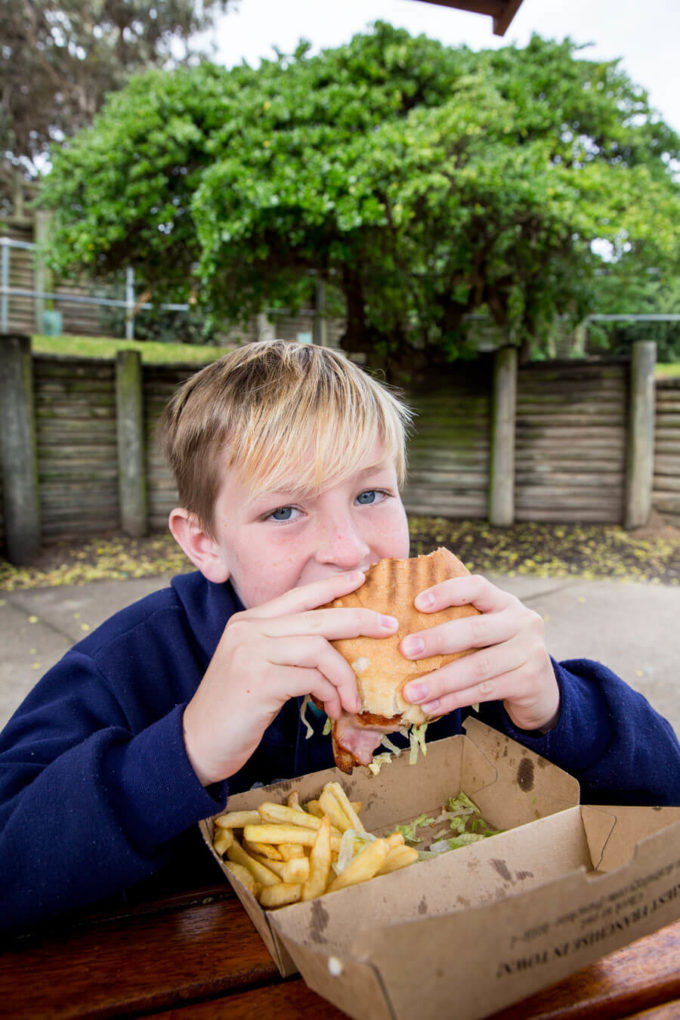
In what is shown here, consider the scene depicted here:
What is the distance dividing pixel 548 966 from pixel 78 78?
25.7 meters

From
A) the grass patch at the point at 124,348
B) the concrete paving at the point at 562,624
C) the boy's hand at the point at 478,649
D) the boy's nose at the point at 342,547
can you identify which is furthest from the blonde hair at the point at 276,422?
the grass patch at the point at 124,348

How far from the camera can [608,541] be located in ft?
27.6

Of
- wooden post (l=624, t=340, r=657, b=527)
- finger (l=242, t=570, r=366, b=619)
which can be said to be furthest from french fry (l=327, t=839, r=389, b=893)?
wooden post (l=624, t=340, r=657, b=527)

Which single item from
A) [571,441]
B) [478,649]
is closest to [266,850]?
[478,649]

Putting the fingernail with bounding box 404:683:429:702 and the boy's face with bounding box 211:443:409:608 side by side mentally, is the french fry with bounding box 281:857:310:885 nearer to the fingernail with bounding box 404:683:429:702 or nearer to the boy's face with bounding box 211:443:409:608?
the fingernail with bounding box 404:683:429:702

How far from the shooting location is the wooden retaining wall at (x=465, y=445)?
830 centimetres

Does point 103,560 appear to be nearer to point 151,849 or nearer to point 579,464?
point 579,464

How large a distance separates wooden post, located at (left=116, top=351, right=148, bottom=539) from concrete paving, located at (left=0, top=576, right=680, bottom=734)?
1.85 meters

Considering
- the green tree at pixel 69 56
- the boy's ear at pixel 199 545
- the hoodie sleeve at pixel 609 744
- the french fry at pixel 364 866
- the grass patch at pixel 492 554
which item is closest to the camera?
the french fry at pixel 364 866

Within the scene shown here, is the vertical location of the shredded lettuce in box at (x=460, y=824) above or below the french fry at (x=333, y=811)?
below

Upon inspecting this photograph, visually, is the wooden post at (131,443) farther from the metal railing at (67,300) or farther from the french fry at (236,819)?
the french fry at (236,819)

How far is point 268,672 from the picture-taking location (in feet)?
3.63

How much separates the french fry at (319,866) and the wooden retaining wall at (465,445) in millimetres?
7749

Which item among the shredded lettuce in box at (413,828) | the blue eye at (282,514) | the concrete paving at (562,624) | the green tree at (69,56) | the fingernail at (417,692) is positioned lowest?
the concrete paving at (562,624)
